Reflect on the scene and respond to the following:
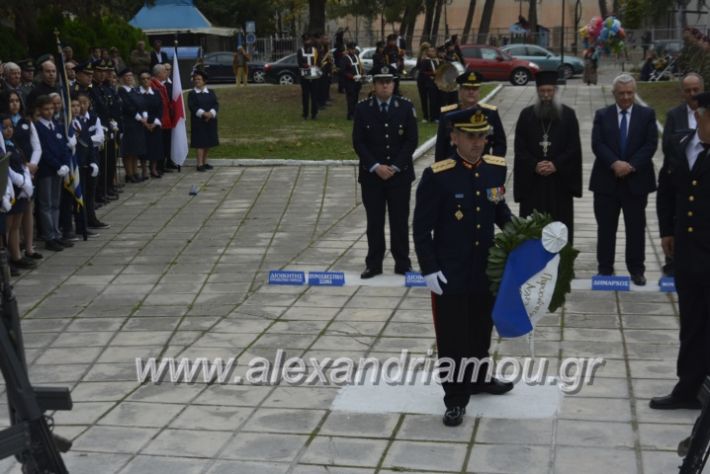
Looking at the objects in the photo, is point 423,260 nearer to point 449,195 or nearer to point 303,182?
point 449,195

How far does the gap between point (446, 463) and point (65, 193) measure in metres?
8.14

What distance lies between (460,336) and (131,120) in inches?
432

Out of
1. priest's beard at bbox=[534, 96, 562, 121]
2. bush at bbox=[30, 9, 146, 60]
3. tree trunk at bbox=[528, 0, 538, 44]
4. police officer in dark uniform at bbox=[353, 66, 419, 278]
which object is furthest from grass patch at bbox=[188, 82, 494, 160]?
tree trunk at bbox=[528, 0, 538, 44]

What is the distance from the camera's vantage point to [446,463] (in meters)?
6.15

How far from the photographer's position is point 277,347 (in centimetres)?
858

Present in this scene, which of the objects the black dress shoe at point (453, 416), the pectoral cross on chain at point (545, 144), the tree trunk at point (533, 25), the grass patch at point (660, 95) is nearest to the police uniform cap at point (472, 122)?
the black dress shoe at point (453, 416)

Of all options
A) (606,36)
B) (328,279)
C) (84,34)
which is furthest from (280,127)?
(606,36)

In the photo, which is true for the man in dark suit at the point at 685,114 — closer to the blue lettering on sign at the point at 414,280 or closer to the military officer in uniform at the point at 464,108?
the military officer in uniform at the point at 464,108

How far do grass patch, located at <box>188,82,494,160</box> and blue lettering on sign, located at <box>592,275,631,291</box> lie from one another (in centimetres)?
841

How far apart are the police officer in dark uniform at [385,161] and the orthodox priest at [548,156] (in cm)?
113

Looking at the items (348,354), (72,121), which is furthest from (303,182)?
(348,354)

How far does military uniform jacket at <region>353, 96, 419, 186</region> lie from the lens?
10.9 meters

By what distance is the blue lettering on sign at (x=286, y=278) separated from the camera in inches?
419

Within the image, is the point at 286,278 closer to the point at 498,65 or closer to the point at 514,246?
the point at 514,246
